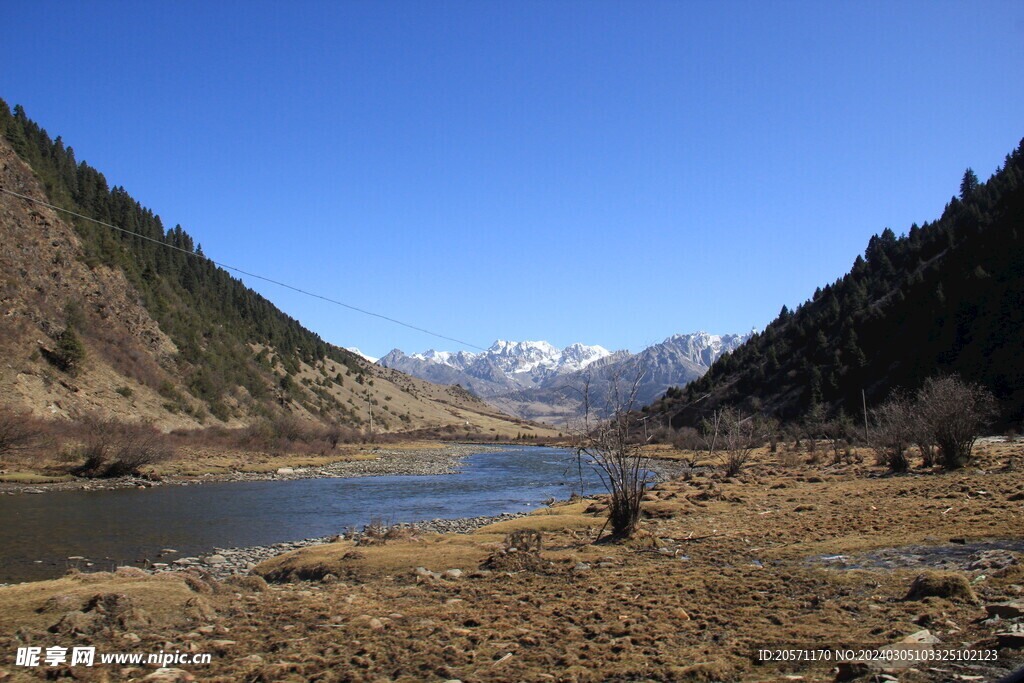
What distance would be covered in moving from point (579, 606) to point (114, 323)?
7025 cm

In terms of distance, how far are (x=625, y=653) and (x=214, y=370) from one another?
8349 centimetres

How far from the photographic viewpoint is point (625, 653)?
7.45 metres

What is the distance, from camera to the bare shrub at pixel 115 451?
38.9m

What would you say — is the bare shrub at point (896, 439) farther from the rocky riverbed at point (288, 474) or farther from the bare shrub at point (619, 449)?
the rocky riverbed at point (288, 474)

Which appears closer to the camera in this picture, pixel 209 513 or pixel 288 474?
pixel 209 513

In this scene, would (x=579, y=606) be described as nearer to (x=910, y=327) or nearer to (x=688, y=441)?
(x=688, y=441)

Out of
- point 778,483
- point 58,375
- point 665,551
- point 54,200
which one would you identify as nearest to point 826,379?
point 778,483

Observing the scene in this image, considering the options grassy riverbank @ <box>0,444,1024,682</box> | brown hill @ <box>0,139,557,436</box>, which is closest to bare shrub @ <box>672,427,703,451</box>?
brown hill @ <box>0,139,557,436</box>

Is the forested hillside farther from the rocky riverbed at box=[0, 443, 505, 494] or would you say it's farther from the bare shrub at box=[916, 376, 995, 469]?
the rocky riverbed at box=[0, 443, 505, 494]

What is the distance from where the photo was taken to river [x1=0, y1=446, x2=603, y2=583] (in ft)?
63.3

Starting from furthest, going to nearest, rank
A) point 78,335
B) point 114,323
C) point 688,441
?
point 688,441, point 114,323, point 78,335

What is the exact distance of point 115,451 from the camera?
4003 centimetres

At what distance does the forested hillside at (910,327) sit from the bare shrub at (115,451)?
36.0 meters

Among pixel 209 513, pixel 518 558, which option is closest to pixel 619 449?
pixel 518 558
